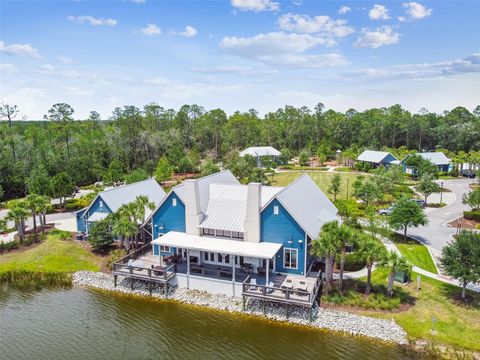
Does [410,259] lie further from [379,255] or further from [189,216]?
[189,216]

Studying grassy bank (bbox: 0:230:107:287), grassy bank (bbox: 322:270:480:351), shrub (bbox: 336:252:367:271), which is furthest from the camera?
grassy bank (bbox: 0:230:107:287)

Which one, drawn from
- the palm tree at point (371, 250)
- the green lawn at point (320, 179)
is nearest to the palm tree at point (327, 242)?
the palm tree at point (371, 250)

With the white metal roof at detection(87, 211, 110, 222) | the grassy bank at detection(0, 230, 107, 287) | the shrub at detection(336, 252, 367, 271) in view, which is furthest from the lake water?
the white metal roof at detection(87, 211, 110, 222)

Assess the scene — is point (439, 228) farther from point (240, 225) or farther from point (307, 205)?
point (240, 225)

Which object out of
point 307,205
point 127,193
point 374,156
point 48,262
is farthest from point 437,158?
point 48,262

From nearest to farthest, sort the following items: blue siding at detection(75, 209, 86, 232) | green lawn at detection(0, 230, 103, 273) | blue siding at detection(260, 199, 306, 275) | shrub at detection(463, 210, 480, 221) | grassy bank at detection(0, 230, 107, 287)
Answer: blue siding at detection(260, 199, 306, 275) → grassy bank at detection(0, 230, 107, 287) → green lawn at detection(0, 230, 103, 273) → blue siding at detection(75, 209, 86, 232) → shrub at detection(463, 210, 480, 221)

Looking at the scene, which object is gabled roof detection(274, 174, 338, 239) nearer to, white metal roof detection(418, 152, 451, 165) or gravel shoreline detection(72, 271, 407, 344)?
gravel shoreline detection(72, 271, 407, 344)
